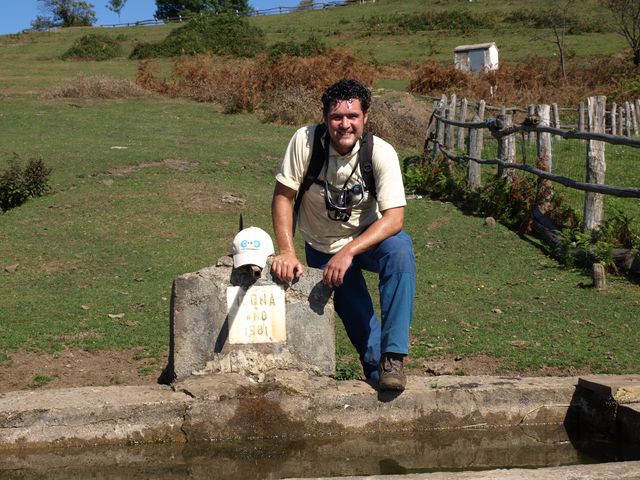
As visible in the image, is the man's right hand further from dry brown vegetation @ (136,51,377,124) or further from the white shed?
the white shed

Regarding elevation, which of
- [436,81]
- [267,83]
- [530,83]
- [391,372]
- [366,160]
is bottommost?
[391,372]

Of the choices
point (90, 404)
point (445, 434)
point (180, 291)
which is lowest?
point (445, 434)

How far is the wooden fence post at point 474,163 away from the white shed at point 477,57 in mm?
18685

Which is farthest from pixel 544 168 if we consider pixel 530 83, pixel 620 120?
pixel 530 83

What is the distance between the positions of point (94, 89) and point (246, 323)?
1853 centimetres

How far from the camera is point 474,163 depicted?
553 inches

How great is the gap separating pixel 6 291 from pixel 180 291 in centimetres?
435

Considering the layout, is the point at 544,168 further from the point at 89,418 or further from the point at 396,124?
the point at 89,418

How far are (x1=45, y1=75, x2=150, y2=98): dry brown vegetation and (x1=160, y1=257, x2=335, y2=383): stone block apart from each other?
59.9 feet

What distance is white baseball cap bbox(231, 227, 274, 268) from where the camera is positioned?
5297mm

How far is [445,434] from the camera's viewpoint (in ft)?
17.5

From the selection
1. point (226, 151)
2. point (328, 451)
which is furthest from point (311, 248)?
point (226, 151)

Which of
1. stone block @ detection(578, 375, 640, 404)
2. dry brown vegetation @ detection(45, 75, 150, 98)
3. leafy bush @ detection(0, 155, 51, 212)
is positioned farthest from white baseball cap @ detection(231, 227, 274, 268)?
dry brown vegetation @ detection(45, 75, 150, 98)

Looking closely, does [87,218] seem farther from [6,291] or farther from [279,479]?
[279,479]
